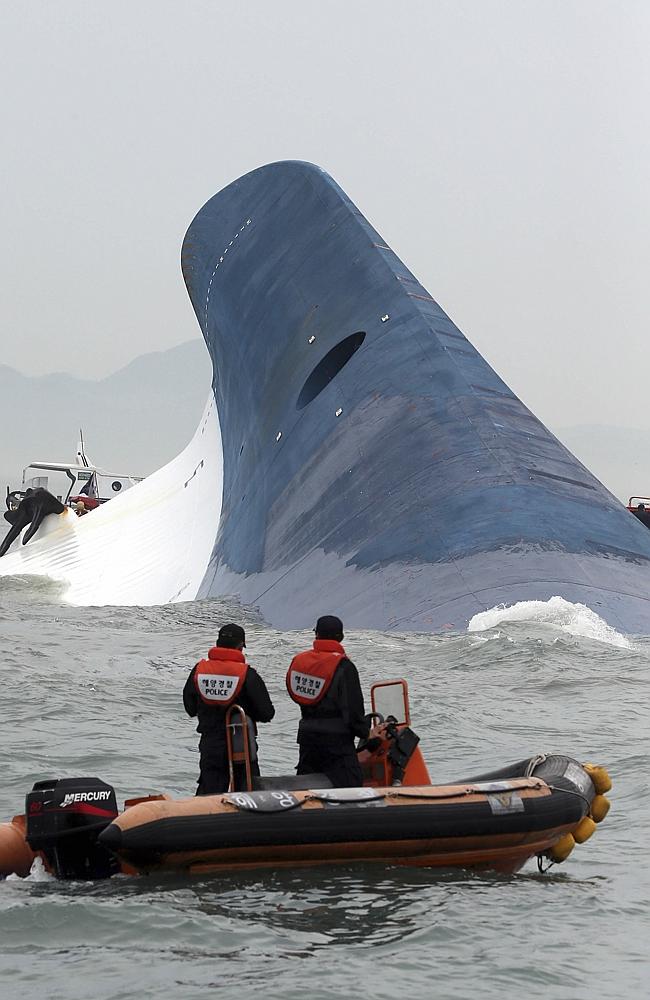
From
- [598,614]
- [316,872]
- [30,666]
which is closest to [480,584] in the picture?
[598,614]

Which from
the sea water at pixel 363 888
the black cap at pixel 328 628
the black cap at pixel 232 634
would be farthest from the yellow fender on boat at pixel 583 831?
the black cap at pixel 232 634

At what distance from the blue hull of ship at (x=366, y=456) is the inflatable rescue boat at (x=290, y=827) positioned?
31.3 ft

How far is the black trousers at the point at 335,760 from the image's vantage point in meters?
8.31

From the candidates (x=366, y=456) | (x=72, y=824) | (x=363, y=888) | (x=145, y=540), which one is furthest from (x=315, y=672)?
(x=145, y=540)

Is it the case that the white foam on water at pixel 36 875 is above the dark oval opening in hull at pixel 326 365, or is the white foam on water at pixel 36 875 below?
below

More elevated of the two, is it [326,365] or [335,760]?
[326,365]

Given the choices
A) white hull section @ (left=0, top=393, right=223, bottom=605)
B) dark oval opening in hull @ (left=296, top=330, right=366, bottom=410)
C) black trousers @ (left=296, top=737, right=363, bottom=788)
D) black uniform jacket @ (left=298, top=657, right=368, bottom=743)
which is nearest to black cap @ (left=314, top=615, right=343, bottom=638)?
black uniform jacket @ (left=298, top=657, right=368, bottom=743)

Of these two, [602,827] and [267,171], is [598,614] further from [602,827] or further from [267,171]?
[267,171]

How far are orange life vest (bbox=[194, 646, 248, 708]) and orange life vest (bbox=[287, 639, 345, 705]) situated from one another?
356 millimetres

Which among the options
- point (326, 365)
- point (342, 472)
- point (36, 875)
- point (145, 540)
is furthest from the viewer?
point (145, 540)

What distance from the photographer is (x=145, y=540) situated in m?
31.2

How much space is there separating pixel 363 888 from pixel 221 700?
1.52 metres

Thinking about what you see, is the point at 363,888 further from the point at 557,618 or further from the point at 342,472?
the point at 342,472

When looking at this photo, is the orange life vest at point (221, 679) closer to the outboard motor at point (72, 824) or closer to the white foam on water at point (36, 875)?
the outboard motor at point (72, 824)
